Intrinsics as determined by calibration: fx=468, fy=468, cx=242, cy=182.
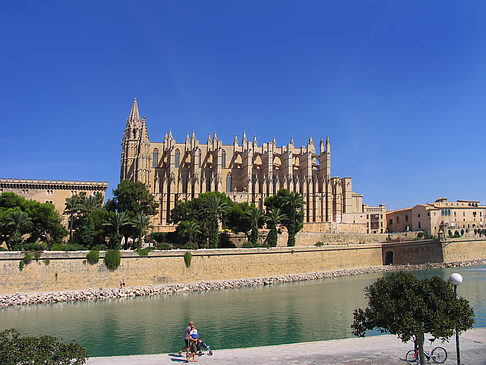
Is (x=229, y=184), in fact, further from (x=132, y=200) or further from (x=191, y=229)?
(x=191, y=229)

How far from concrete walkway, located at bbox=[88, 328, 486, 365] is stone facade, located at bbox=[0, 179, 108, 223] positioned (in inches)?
1461

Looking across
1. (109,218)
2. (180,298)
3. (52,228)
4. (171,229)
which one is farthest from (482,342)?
(171,229)

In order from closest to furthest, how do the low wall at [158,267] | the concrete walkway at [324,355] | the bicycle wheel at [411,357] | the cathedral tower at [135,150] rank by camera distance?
1. the bicycle wheel at [411,357]
2. the concrete walkway at [324,355]
3. the low wall at [158,267]
4. the cathedral tower at [135,150]

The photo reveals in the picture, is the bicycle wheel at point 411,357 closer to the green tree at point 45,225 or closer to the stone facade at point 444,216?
the green tree at point 45,225

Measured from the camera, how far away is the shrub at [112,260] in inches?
1125

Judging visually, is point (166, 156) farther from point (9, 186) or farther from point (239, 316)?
point (239, 316)

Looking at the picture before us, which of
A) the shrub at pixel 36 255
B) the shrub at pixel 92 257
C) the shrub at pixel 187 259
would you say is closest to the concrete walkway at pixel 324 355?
the shrub at pixel 36 255

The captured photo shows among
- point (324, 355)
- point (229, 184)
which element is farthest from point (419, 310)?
point (229, 184)

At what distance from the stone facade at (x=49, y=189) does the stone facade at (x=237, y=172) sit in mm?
7180

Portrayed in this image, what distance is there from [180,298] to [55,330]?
29.8 ft

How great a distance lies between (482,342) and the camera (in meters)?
13.0

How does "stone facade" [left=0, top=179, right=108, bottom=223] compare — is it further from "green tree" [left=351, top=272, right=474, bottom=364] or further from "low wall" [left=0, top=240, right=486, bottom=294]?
"green tree" [left=351, top=272, right=474, bottom=364]

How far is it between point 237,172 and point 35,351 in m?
52.8

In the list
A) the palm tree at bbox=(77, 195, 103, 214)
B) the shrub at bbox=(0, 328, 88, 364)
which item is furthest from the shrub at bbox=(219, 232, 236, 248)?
the shrub at bbox=(0, 328, 88, 364)
